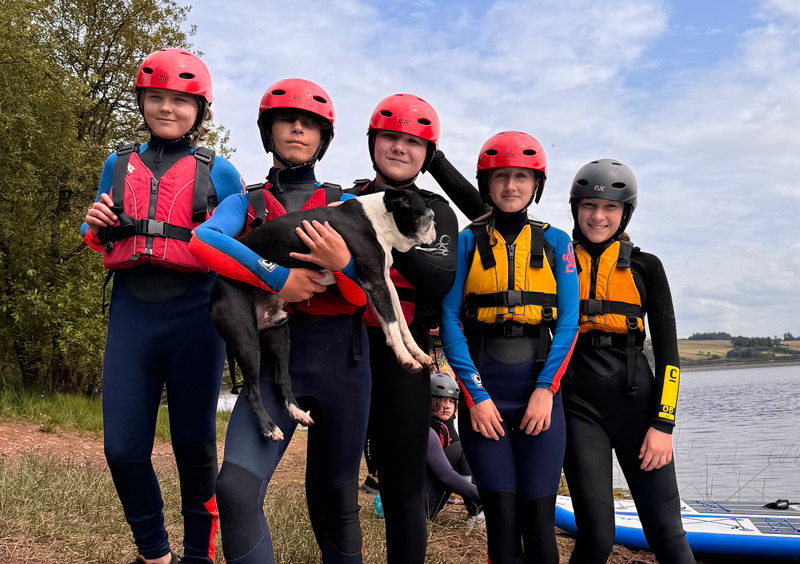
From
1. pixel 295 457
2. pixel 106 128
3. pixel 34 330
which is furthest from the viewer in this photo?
pixel 106 128

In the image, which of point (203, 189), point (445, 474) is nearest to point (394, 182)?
point (203, 189)

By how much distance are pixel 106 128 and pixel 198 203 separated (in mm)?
18062

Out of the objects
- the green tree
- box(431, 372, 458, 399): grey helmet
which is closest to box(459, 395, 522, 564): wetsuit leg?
box(431, 372, 458, 399): grey helmet

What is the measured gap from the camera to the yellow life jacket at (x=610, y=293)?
427 cm

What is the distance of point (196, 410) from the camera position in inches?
157

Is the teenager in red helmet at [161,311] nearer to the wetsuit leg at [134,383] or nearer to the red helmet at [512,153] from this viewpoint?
the wetsuit leg at [134,383]

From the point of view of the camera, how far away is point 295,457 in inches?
599

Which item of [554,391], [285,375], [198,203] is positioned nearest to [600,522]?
[554,391]

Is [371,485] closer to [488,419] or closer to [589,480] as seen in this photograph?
[589,480]

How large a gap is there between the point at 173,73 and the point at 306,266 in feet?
5.84

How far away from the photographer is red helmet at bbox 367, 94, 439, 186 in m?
4.02

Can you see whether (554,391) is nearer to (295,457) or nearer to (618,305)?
(618,305)

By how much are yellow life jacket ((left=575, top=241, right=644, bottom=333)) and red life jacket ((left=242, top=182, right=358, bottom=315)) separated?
1768mm

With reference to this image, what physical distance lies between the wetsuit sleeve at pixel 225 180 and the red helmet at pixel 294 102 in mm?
435
